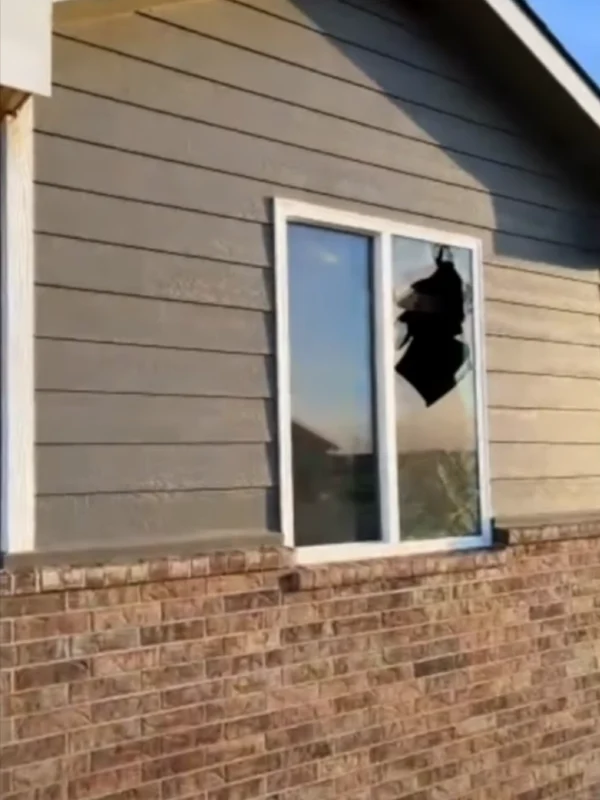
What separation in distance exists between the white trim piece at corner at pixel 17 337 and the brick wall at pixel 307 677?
225 mm

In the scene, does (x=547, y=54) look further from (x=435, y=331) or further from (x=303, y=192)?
(x=303, y=192)

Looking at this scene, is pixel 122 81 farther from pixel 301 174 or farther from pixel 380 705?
pixel 380 705

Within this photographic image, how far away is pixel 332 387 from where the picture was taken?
4.96 m

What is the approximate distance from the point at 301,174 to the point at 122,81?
35.8 inches

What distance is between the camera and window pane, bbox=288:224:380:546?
4816mm

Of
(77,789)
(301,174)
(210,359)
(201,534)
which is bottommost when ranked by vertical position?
(77,789)

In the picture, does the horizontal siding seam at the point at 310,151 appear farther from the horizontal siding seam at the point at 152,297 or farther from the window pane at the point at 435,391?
the horizontal siding seam at the point at 152,297

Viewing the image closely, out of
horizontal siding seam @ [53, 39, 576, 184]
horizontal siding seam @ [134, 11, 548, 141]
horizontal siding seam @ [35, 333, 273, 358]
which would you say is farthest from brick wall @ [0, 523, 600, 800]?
horizontal siding seam @ [134, 11, 548, 141]

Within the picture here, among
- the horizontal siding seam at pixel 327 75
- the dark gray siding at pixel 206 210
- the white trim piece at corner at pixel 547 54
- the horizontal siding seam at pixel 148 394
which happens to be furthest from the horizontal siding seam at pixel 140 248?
the white trim piece at corner at pixel 547 54

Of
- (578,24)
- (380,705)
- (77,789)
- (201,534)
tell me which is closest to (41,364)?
(201,534)

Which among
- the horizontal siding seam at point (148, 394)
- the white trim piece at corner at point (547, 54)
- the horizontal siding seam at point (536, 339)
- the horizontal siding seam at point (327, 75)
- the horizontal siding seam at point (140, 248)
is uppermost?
the white trim piece at corner at point (547, 54)

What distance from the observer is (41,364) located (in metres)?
3.98

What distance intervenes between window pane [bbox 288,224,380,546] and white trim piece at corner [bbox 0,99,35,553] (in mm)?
1239

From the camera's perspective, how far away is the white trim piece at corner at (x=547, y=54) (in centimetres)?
539
